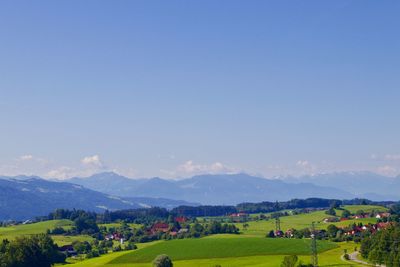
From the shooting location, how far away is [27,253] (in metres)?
131

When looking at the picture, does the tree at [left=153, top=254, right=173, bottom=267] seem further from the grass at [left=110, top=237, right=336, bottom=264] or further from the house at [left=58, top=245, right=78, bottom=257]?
the house at [left=58, top=245, right=78, bottom=257]

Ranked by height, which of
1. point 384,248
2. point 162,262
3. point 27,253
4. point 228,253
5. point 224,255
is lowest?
point 162,262

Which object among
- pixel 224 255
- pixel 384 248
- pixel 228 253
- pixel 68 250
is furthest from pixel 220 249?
pixel 68 250

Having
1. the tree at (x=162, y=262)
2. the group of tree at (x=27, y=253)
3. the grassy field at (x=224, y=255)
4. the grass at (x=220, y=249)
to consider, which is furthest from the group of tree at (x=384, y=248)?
the group of tree at (x=27, y=253)

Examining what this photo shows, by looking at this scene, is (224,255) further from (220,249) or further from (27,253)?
(27,253)

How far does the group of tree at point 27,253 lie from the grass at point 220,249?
1680cm

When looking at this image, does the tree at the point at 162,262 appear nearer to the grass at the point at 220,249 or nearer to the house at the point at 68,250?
the grass at the point at 220,249

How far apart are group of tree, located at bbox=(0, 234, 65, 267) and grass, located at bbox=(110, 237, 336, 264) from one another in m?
16.8

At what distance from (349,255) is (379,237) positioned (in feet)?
25.7

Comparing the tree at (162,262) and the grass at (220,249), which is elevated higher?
the grass at (220,249)

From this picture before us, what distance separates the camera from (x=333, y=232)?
18762cm

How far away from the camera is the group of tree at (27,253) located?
127m

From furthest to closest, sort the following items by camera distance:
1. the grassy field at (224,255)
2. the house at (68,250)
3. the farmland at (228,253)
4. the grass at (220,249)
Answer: the house at (68,250), the grass at (220,249), the farmland at (228,253), the grassy field at (224,255)

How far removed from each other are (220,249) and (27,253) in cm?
4806
